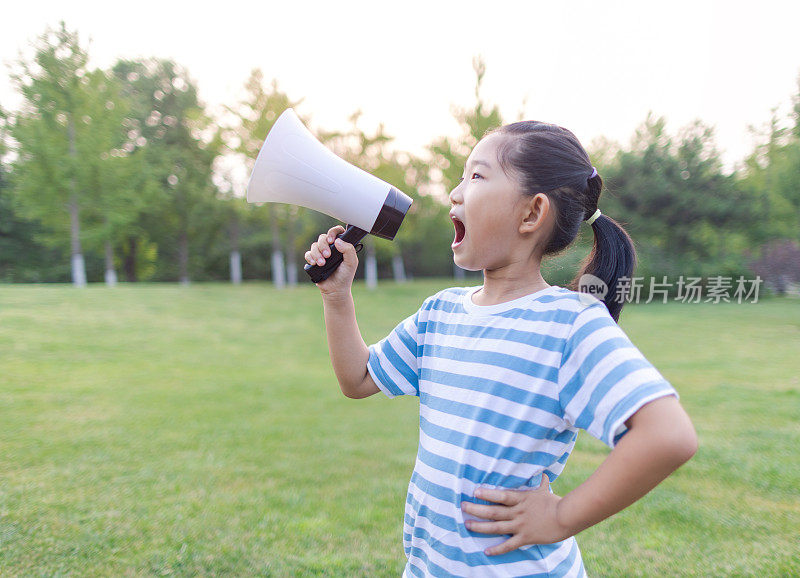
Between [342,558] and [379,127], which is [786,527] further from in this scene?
[379,127]

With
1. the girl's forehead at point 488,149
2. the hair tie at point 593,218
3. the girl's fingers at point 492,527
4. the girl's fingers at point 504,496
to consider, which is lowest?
the girl's fingers at point 492,527

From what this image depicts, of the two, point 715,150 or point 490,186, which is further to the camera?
point 715,150

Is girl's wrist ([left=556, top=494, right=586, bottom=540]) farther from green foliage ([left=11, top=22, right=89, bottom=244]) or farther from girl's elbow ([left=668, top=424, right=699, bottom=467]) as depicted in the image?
green foliage ([left=11, top=22, right=89, bottom=244])

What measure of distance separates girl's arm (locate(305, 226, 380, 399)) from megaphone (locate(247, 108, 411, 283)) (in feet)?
0.07

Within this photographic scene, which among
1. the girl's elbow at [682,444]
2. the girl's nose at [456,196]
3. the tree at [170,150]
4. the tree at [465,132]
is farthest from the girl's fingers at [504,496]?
the tree at [170,150]

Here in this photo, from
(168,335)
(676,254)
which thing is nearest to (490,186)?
(168,335)

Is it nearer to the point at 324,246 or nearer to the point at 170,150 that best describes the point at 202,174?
the point at 170,150

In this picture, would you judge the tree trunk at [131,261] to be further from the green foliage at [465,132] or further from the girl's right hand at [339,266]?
the girl's right hand at [339,266]

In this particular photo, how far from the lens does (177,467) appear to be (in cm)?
416

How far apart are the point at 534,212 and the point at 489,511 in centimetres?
67

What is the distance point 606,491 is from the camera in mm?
1039

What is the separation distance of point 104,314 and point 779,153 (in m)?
18.9

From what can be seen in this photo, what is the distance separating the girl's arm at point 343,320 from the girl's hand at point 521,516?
0.52 m

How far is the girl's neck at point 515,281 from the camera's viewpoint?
1348mm
